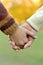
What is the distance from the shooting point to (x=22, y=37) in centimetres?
413

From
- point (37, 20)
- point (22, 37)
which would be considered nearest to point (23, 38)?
point (22, 37)

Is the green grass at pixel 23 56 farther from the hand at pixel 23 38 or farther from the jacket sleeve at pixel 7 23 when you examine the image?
the jacket sleeve at pixel 7 23

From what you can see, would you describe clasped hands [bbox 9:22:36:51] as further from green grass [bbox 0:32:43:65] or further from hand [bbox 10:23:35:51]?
green grass [bbox 0:32:43:65]

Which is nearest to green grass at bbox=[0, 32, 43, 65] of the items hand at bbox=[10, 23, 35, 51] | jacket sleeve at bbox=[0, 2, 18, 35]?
hand at bbox=[10, 23, 35, 51]

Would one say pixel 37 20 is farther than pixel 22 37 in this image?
Yes

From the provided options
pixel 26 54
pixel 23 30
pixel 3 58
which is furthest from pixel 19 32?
pixel 26 54

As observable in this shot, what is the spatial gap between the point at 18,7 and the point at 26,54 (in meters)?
7.49

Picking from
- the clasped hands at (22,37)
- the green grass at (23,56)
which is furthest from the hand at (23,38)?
the green grass at (23,56)

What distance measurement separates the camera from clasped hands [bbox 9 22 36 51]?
4.07 metres

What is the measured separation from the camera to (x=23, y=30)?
4.17 meters

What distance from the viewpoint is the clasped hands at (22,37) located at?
407cm

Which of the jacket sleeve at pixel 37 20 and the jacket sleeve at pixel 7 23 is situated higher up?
the jacket sleeve at pixel 37 20

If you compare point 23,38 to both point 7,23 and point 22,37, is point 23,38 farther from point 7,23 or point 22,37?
point 7,23

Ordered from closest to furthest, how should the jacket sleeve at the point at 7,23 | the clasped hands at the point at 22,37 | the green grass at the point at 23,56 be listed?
1. the jacket sleeve at the point at 7,23
2. the clasped hands at the point at 22,37
3. the green grass at the point at 23,56
